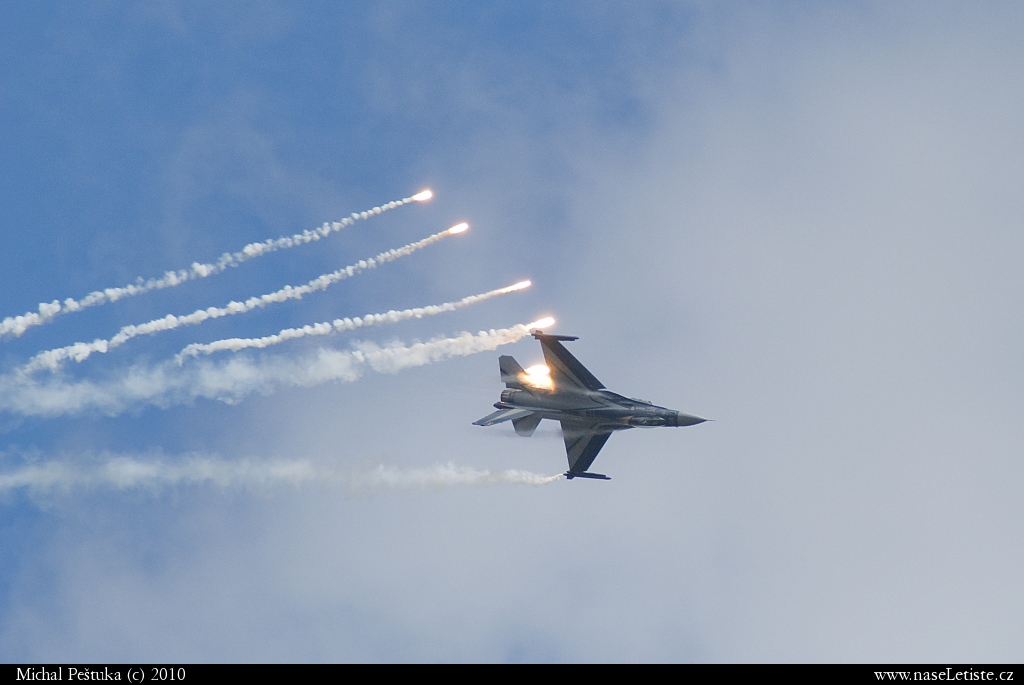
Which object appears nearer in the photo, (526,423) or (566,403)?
(566,403)

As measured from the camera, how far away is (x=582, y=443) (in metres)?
78.8

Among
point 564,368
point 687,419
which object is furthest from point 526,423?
point 687,419

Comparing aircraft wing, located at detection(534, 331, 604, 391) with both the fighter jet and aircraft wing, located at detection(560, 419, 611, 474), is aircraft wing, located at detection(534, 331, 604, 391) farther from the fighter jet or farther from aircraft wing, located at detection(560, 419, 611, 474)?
aircraft wing, located at detection(560, 419, 611, 474)

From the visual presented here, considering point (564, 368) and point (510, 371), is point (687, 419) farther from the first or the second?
point (510, 371)

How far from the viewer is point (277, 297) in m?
80.6

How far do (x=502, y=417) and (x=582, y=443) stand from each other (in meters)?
5.18

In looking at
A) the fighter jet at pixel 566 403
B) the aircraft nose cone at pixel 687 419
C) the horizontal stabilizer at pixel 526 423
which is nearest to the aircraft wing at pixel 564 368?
the fighter jet at pixel 566 403

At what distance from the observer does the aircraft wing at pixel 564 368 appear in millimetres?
77750

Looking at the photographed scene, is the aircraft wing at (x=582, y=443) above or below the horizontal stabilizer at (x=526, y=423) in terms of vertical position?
below

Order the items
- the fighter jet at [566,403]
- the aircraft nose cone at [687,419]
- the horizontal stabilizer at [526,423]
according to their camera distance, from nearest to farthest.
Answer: the aircraft nose cone at [687,419], the fighter jet at [566,403], the horizontal stabilizer at [526,423]

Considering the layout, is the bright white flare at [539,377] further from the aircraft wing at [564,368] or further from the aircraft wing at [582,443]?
the aircraft wing at [582,443]
